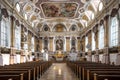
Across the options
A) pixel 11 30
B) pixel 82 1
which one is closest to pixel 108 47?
pixel 82 1

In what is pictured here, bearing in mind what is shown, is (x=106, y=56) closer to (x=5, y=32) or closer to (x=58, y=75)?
(x=58, y=75)

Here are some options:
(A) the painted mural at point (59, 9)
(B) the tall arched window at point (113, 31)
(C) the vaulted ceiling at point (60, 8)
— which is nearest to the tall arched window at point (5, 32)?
(C) the vaulted ceiling at point (60, 8)

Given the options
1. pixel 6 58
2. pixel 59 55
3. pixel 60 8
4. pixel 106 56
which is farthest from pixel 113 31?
pixel 59 55

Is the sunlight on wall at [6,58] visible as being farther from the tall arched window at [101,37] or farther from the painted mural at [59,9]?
the painted mural at [59,9]

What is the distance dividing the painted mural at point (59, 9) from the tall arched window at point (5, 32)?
8.75 meters

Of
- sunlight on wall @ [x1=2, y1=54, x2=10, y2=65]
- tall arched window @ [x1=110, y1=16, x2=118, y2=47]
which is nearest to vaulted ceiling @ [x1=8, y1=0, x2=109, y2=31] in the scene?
tall arched window @ [x1=110, y1=16, x2=118, y2=47]

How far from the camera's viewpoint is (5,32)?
1995 cm

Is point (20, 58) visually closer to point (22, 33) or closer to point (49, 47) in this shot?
point (22, 33)

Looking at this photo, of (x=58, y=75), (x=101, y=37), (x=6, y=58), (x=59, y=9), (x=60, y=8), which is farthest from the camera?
(x=59, y=9)

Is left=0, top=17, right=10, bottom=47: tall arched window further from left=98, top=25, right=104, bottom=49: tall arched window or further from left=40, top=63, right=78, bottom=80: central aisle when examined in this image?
left=98, top=25, right=104, bottom=49: tall arched window

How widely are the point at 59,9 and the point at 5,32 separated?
12.8 m

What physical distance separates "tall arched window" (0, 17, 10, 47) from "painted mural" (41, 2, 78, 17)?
8751 millimetres

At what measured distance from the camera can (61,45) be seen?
41438 mm

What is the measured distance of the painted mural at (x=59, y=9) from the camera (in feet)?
93.4
